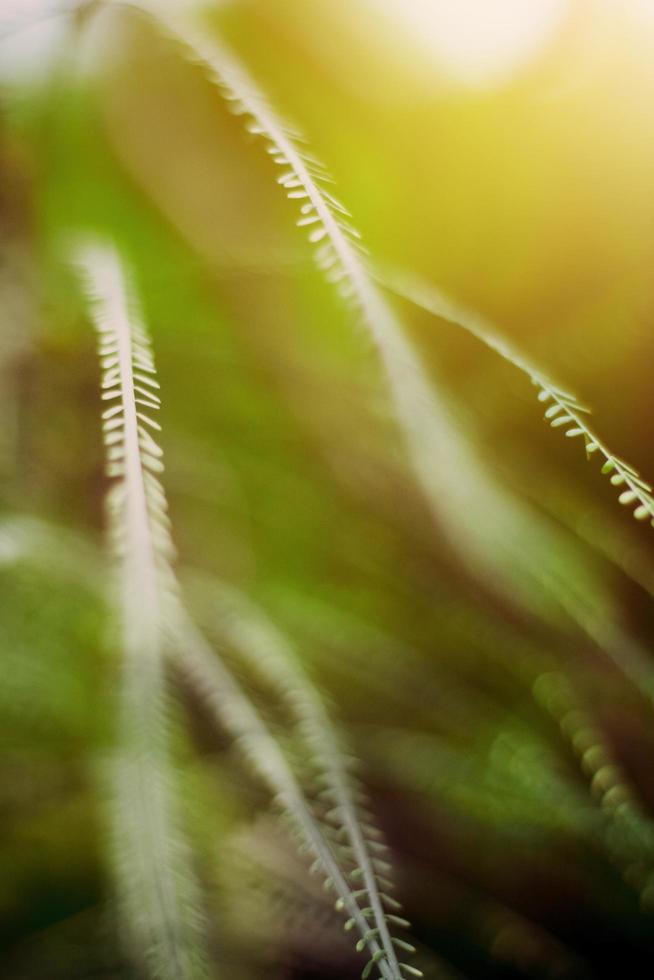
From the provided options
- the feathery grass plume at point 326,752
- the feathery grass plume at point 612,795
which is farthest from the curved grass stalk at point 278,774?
the feathery grass plume at point 612,795

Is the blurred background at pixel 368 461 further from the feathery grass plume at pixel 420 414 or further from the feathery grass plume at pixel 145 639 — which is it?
the feathery grass plume at pixel 145 639

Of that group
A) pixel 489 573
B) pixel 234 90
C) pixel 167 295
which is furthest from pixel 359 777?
pixel 234 90

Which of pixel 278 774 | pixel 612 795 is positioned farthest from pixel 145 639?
pixel 612 795

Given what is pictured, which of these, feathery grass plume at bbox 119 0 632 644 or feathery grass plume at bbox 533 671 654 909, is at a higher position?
feathery grass plume at bbox 119 0 632 644

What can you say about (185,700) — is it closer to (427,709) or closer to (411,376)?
(427,709)

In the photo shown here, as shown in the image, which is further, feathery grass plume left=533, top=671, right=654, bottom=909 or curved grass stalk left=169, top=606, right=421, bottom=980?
feathery grass plume left=533, top=671, right=654, bottom=909

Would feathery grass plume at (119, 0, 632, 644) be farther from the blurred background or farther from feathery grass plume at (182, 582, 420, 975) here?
feathery grass plume at (182, 582, 420, 975)

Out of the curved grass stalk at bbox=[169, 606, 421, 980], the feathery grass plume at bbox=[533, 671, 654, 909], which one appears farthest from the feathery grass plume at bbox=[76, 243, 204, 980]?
the feathery grass plume at bbox=[533, 671, 654, 909]

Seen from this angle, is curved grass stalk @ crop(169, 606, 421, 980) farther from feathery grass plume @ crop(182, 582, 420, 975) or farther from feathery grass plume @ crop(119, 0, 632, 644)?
feathery grass plume @ crop(119, 0, 632, 644)
